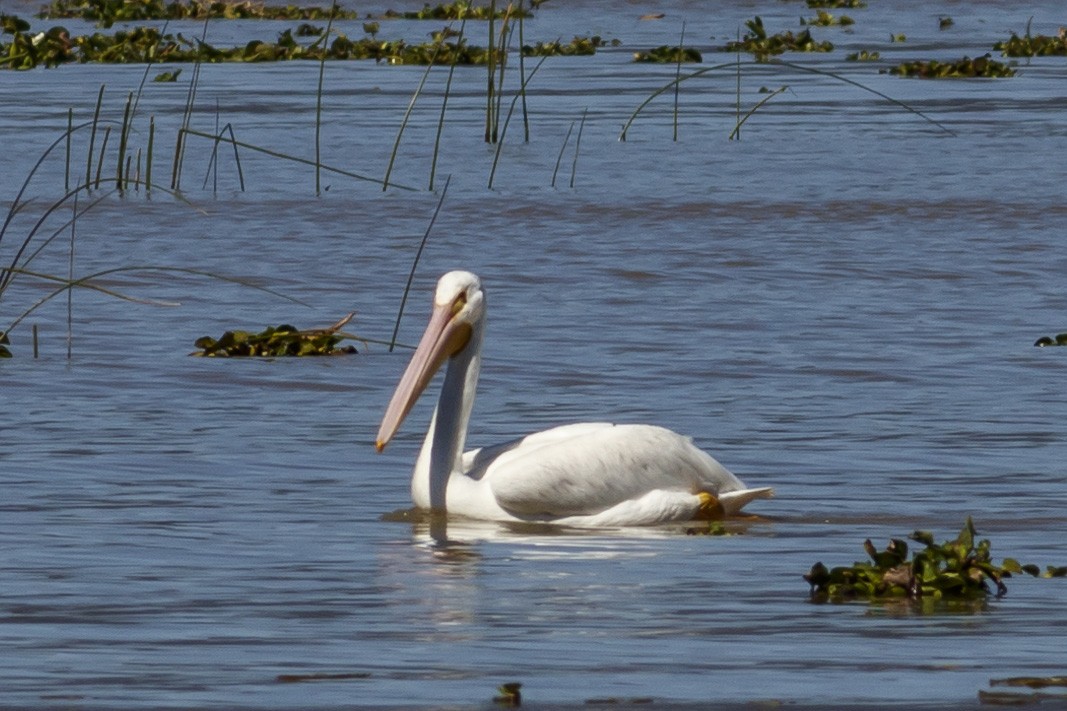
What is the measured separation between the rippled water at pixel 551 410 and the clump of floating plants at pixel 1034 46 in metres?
6.64

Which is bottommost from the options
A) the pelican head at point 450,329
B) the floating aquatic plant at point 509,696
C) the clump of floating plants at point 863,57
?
the clump of floating plants at point 863,57

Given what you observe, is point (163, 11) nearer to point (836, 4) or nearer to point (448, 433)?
point (836, 4)

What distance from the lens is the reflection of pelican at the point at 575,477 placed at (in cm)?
748

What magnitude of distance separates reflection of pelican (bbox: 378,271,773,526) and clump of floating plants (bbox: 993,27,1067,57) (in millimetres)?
20650

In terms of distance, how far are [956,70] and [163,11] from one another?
13598mm

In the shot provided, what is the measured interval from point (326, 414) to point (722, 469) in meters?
2.18

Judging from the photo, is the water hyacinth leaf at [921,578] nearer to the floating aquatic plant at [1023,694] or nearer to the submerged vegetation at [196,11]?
the floating aquatic plant at [1023,694]

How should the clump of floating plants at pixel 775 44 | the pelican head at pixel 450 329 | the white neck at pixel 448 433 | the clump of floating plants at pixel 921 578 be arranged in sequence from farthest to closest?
the clump of floating plants at pixel 775 44, the pelican head at pixel 450 329, the white neck at pixel 448 433, the clump of floating plants at pixel 921 578

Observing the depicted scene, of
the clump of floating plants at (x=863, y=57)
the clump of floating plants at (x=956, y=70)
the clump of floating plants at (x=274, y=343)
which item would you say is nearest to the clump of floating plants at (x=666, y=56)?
the clump of floating plants at (x=863, y=57)

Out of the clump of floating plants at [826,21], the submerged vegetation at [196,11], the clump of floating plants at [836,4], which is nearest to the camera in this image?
the clump of floating plants at [826,21]

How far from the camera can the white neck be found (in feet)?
24.9

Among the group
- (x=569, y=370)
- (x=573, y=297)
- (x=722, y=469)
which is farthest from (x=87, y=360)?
(x=722, y=469)

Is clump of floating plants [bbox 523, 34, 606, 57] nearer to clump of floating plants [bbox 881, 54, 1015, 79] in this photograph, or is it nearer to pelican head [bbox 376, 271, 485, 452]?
clump of floating plants [bbox 881, 54, 1015, 79]

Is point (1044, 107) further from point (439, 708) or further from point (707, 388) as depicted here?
point (439, 708)
